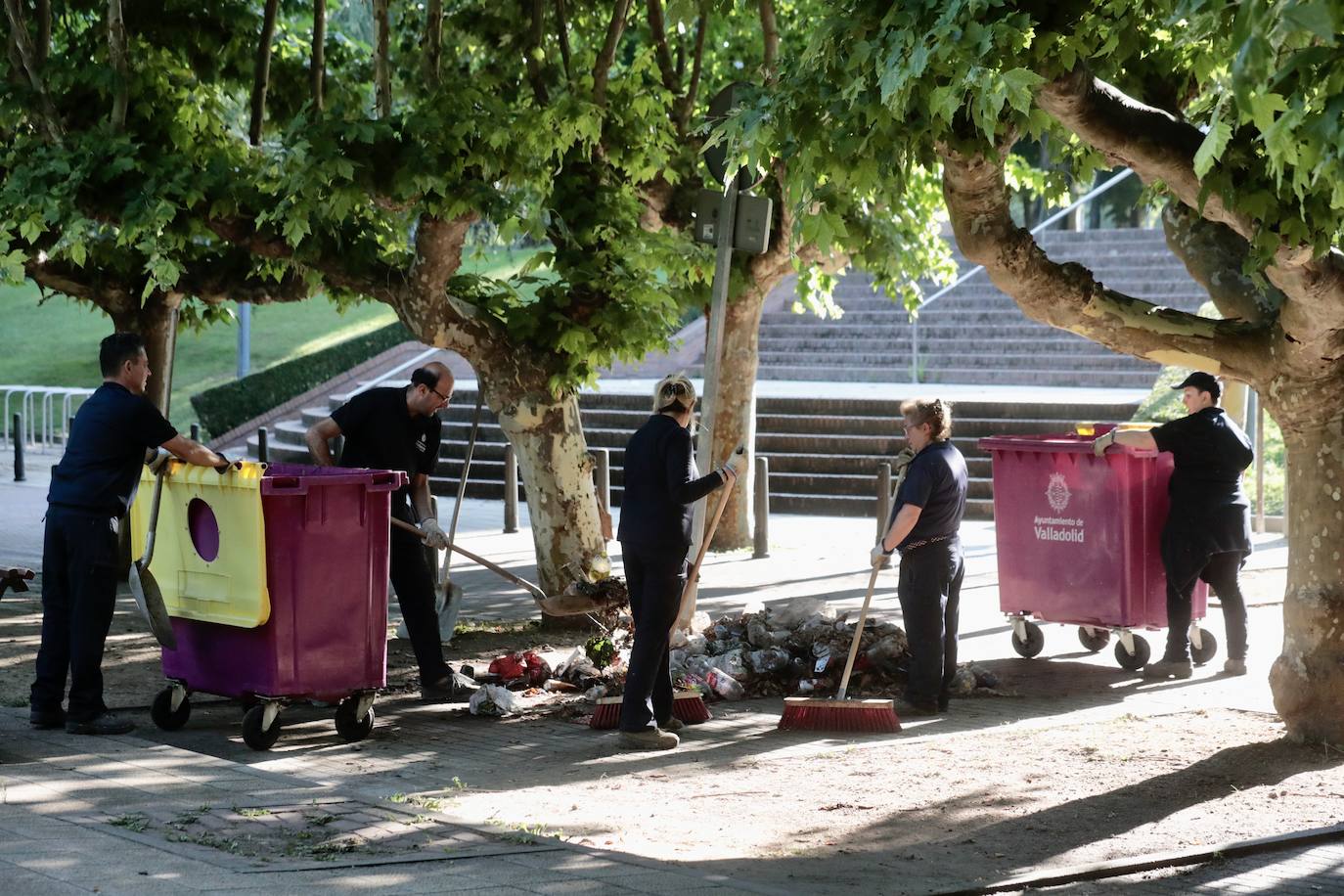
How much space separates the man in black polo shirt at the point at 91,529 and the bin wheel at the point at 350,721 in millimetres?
907

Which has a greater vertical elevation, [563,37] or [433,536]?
[563,37]

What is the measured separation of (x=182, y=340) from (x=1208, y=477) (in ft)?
108

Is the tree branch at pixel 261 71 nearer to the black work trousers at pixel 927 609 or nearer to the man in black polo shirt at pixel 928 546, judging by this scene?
the man in black polo shirt at pixel 928 546

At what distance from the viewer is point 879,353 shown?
80.1ft

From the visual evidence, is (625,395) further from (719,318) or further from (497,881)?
(497,881)

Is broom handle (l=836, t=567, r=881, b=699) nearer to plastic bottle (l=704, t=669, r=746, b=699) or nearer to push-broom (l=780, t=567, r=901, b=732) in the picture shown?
push-broom (l=780, t=567, r=901, b=732)

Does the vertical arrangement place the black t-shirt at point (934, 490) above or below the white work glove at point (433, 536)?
above

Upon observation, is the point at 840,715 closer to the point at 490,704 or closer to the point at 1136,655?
the point at 490,704

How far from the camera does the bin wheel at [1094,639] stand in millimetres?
9898

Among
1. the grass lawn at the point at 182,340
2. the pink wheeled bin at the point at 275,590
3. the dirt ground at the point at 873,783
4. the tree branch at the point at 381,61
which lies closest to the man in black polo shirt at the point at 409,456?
the dirt ground at the point at 873,783

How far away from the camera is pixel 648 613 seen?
7.45 m

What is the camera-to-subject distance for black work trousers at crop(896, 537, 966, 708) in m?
8.19

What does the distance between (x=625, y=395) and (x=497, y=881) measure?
15.9 meters

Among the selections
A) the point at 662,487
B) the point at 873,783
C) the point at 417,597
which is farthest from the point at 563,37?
the point at 873,783
